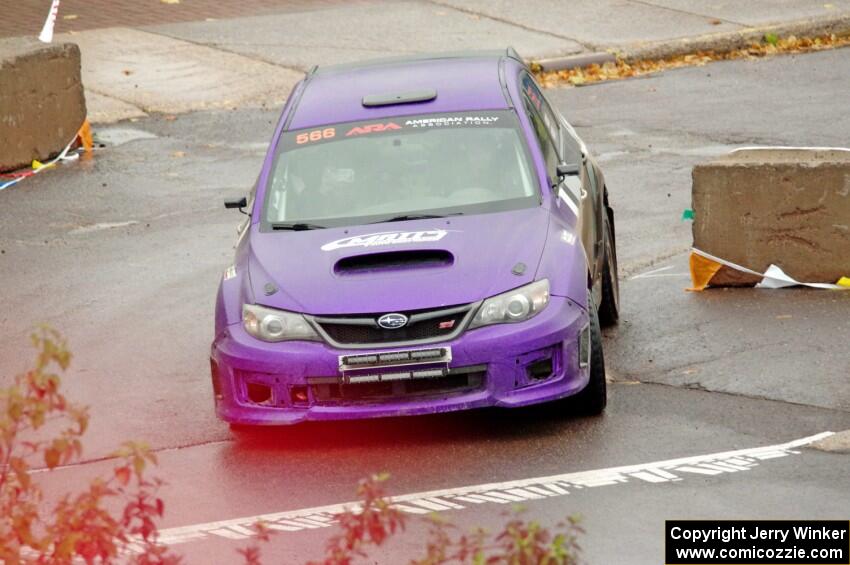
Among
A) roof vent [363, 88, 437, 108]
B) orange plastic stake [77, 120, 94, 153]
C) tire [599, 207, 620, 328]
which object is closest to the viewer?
roof vent [363, 88, 437, 108]

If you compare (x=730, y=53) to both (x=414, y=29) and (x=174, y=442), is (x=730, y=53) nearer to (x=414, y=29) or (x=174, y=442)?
(x=414, y=29)

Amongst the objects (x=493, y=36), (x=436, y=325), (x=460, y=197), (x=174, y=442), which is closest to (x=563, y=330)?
(x=436, y=325)

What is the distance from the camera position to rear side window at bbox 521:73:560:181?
9836mm

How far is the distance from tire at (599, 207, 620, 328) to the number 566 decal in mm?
1909

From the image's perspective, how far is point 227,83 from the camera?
64.6 feet

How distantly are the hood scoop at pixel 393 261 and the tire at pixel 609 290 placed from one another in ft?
6.53

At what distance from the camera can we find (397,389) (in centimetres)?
842

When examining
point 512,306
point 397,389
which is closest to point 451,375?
point 397,389

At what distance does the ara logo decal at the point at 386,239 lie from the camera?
8.88 metres

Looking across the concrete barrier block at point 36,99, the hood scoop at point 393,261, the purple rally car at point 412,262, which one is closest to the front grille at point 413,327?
the purple rally car at point 412,262

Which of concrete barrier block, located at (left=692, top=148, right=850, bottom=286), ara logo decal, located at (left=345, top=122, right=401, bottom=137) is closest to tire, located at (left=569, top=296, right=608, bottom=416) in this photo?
ara logo decal, located at (left=345, top=122, right=401, bottom=137)

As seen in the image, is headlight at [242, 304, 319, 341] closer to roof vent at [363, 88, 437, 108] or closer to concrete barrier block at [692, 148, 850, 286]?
roof vent at [363, 88, 437, 108]

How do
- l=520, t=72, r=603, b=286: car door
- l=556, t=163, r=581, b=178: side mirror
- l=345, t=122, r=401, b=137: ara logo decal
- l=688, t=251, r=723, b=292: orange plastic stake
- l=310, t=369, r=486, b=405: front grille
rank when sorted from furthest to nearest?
l=688, t=251, r=723, b=292: orange plastic stake → l=345, t=122, r=401, b=137: ara logo decal → l=520, t=72, r=603, b=286: car door → l=556, t=163, r=581, b=178: side mirror → l=310, t=369, r=486, b=405: front grille

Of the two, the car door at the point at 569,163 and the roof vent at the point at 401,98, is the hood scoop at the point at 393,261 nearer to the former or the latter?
the car door at the point at 569,163
